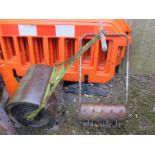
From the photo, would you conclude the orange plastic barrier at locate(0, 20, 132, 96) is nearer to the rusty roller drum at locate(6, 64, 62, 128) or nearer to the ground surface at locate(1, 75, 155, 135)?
the ground surface at locate(1, 75, 155, 135)

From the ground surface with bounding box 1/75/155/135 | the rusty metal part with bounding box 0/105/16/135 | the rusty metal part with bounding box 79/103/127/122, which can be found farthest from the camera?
the ground surface with bounding box 1/75/155/135

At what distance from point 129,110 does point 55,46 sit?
1.34 m

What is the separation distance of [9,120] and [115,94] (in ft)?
5.16

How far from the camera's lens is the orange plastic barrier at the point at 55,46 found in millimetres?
2902

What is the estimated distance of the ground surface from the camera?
2.85 meters

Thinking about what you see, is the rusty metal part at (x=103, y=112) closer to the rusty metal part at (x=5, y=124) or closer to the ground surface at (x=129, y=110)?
the ground surface at (x=129, y=110)

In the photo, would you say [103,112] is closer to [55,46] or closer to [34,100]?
[34,100]

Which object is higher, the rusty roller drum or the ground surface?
the rusty roller drum

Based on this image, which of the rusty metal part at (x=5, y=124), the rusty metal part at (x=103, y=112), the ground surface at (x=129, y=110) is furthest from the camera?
the ground surface at (x=129, y=110)

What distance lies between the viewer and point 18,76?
3.50m

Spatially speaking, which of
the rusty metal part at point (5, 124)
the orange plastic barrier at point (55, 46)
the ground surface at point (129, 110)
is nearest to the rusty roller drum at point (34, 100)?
the rusty metal part at point (5, 124)

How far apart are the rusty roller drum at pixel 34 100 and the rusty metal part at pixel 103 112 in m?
0.34

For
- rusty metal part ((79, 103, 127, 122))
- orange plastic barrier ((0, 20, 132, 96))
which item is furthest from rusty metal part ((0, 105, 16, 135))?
rusty metal part ((79, 103, 127, 122))

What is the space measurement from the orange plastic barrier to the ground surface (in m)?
0.32
